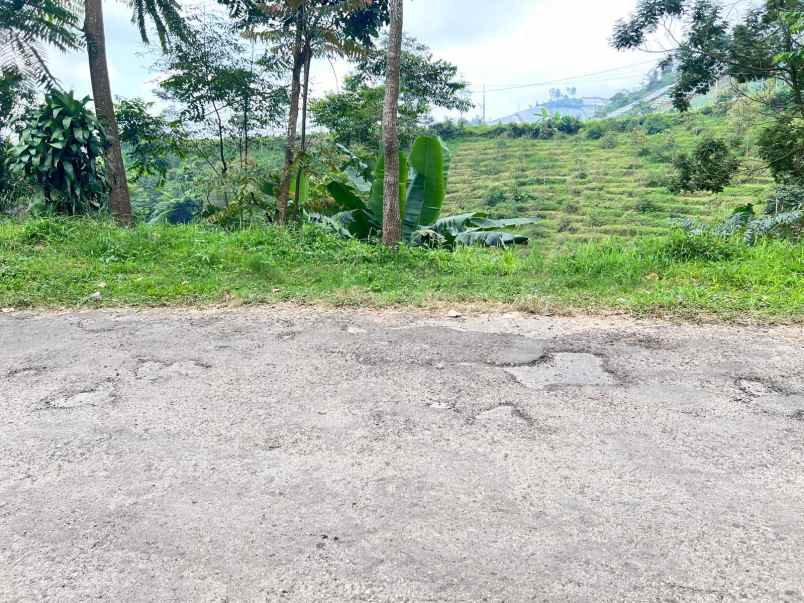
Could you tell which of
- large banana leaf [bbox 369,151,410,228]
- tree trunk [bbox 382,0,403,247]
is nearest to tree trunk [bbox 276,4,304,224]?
large banana leaf [bbox 369,151,410,228]

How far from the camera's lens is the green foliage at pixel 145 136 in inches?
488

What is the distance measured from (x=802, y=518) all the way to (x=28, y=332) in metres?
4.76

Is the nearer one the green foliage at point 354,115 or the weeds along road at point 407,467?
the weeds along road at point 407,467

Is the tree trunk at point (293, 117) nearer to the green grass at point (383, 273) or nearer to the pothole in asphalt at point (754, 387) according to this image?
the green grass at point (383, 273)

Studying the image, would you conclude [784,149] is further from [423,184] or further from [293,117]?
[293,117]

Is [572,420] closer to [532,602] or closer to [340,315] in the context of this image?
[532,602]

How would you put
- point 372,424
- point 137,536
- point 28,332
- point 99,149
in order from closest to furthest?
point 137,536, point 372,424, point 28,332, point 99,149

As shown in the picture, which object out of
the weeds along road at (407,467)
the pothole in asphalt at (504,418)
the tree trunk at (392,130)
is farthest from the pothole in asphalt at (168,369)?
the tree trunk at (392,130)

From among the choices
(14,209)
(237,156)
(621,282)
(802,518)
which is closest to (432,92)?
(237,156)

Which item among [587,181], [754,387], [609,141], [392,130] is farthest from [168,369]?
[609,141]

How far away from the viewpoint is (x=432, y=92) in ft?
76.3

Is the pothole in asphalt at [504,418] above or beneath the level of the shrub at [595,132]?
beneath

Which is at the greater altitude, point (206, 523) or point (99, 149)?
point (99, 149)

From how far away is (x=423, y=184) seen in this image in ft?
27.4
